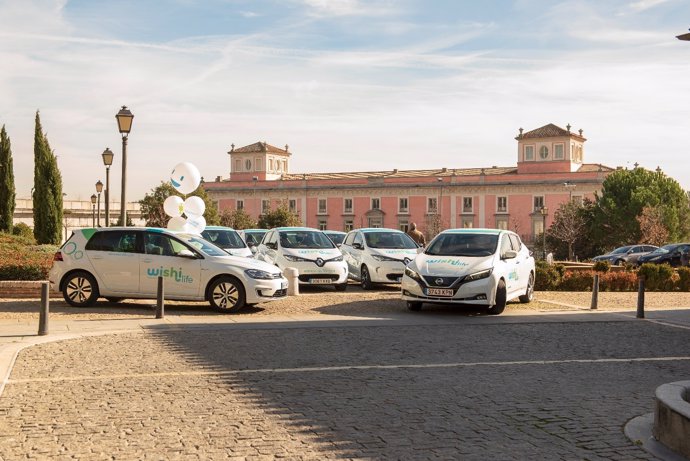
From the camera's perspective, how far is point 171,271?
15883mm

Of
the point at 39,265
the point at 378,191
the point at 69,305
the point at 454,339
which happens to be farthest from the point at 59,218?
the point at 378,191

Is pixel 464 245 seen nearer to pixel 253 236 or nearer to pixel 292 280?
pixel 292 280

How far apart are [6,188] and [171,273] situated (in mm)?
28594

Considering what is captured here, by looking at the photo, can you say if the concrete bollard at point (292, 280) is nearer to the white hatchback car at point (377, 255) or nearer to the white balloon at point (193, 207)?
the white hatchback car at point (377, 255)

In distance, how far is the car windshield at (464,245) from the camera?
16.8m

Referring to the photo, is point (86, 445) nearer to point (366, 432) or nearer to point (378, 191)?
point (366, 432)

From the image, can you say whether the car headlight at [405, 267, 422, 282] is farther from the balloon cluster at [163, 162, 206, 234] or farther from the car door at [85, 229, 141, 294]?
the balloon cluster at [163, 162, 206, 234]

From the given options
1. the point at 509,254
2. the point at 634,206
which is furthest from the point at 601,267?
the point at 634,206

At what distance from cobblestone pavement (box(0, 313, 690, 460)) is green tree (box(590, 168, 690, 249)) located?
6810 centimetres

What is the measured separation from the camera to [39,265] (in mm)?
18609

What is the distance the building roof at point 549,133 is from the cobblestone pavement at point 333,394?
9448 centimetres

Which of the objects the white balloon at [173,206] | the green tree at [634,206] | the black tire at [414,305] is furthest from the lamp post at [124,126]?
the green tree at [634,206]

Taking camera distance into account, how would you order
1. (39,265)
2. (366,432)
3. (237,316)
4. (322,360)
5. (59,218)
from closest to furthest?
(366,432), (322,360), (237,316), (39,265), (59,218)

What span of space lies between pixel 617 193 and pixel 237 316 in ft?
232
